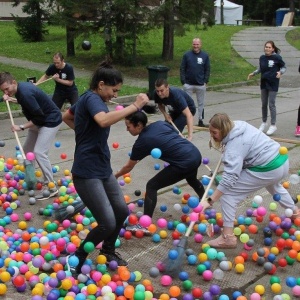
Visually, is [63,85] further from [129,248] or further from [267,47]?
[129,248]

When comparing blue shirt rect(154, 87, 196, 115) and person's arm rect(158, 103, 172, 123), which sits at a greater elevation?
blue shirt rect(154, 87, 196, 115)

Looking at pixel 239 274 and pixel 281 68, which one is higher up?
pixel 281 68

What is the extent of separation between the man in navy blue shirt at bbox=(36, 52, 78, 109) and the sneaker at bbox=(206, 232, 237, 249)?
17.7 ft

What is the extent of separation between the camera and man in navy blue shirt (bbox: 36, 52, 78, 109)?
9.45m

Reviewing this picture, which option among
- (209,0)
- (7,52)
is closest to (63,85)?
(209,0)

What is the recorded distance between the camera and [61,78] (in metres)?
9.65

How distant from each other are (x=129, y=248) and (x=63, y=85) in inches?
211

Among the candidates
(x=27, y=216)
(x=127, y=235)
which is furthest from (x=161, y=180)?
(x=27, y=216)

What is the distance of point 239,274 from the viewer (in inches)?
183

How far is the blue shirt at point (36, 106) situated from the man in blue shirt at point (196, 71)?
4676 millimetres

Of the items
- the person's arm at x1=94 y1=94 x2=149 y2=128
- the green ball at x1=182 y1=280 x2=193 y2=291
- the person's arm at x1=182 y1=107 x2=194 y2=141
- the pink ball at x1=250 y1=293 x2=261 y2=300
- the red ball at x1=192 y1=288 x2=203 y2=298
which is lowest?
the green ball at x1=182 y1=280 x2=193 y2=291

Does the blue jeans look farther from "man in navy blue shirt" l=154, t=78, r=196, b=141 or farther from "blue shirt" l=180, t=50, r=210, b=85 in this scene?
"blue shirt" l=180, t=50, r=210, b=85

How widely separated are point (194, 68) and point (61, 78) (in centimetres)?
283

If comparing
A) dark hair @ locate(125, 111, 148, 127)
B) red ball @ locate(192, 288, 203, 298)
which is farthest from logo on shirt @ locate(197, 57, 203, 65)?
red ball @ locate(192, 288, 203, 298)
